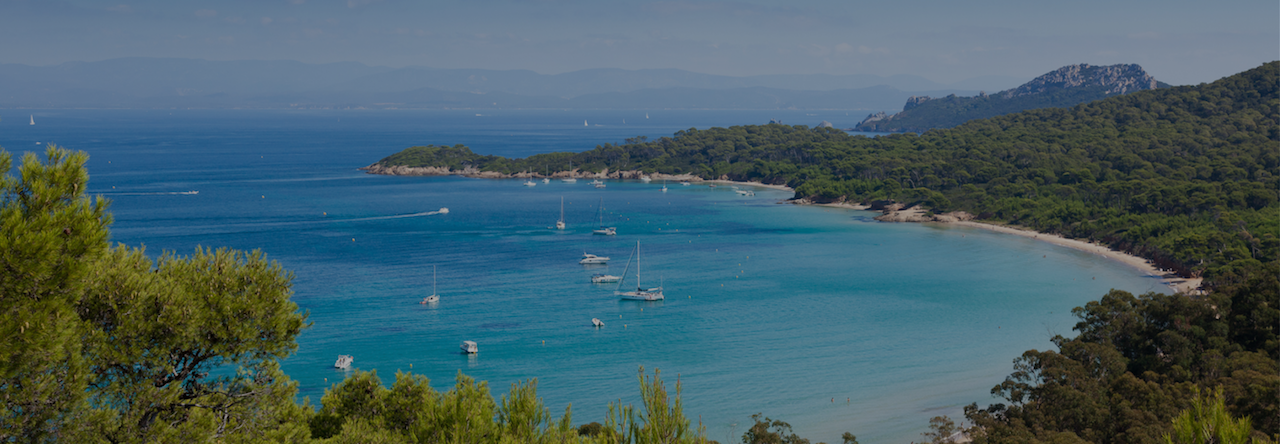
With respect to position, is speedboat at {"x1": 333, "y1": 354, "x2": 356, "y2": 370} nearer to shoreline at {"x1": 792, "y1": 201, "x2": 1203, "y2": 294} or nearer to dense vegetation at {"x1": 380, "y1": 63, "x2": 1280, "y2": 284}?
shoreline at {"x1": 792, "y1": 201, "x2": 1203, "y2": 294}

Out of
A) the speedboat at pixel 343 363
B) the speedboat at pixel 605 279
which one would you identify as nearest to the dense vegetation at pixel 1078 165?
the speedboat at pixel 605 279

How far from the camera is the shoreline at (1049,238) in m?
55.2

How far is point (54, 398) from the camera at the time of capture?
7.70m

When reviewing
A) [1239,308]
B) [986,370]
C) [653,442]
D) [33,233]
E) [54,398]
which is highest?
[33,233]

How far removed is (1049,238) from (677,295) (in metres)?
38.8

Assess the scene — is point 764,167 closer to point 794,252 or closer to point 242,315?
point 794,252

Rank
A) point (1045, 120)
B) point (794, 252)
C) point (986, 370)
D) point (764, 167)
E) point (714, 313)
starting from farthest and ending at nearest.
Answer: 1. point (1045, 120)
2. point (764, 167)
3. point (794, 252)
4. point (714, 313)
5. point (986, 370)

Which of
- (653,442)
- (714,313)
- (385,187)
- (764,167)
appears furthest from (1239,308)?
(385,187)

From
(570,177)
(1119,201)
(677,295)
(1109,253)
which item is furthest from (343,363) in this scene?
(570,177)

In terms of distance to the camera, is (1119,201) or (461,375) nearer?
(461,375)

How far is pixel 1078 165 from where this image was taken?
311 ft

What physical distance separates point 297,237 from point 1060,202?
230ft

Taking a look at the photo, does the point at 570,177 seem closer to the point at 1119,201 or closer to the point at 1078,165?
the point at 1078,165

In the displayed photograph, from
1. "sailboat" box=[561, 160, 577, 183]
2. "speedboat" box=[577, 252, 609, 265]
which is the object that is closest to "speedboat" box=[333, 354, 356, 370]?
"speedboat" box=[577, 252, 609, 265]
